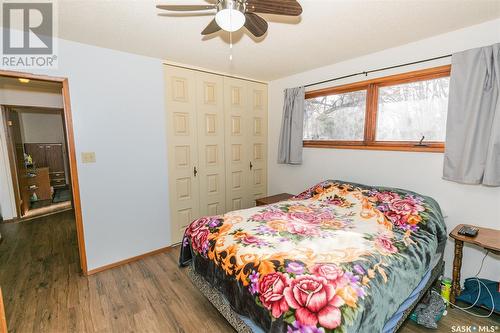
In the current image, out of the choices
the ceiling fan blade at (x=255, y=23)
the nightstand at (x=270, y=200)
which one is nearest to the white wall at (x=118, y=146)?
the nightstand at (x=270, y=200)

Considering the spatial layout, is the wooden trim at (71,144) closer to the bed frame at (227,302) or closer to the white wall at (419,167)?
the bed frame at (227,302)

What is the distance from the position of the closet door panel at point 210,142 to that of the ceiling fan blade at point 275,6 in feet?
→ 6.02

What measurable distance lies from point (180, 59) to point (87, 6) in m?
1.17

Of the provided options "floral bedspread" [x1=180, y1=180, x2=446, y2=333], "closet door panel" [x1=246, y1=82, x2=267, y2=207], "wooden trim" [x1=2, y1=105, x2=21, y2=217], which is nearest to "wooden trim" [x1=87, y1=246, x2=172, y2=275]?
"floral bedspread" [x1=180, y1=180, x2=446, y2=333]

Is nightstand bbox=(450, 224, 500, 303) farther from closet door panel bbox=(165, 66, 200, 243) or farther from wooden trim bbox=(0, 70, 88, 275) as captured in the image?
wooden trim bbox=(0, 70, 88, 275)

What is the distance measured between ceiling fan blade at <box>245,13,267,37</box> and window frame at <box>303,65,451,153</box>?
62.6 inches

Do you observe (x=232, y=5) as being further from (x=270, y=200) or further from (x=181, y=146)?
(x=270, y=200)

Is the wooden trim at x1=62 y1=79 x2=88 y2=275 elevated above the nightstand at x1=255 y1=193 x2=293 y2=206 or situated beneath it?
elevated above

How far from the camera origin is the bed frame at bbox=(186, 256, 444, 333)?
1.48 m

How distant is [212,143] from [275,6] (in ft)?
6.97

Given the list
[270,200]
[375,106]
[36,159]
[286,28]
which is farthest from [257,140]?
[36,159]

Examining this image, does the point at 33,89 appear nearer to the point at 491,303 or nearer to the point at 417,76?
the point at 417,76

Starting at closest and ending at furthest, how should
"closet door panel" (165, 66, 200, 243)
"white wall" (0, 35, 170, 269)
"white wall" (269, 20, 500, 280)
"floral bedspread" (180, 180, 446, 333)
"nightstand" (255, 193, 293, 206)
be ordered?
"floral bedspread" (180, 180, 446, 333) → "white wall" (269, 20, 500, 280) → "white wall" (0, 35, 170, 269) → "closet door panel" (165, 66, 200, 243) → "nightstand" (255, 193, 293, 206)

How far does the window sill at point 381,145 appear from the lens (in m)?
2.22
